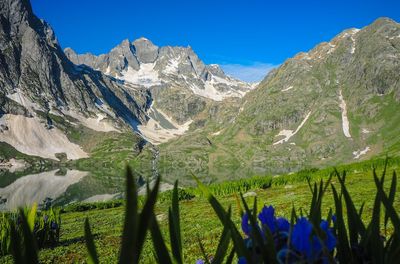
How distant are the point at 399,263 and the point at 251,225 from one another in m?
0.55

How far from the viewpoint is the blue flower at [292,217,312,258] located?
1287 millimetres

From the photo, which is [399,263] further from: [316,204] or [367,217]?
[367,217]

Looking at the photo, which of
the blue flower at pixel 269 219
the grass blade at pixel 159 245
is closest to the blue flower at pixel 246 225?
the blue flower at pixel 269 219

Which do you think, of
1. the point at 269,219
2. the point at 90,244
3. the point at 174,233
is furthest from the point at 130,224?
the point at 174,233

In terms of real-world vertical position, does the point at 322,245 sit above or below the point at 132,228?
below

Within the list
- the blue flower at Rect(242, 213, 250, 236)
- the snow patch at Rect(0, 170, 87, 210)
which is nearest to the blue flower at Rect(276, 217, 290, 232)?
the blue flower at Rect(242, 213, 250, 236)

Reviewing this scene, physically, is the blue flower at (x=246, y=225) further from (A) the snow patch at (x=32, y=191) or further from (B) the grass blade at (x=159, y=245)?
(A) the snow patch at (x=32, y=191)

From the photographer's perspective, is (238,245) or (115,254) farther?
(115,254)

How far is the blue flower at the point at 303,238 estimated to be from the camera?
1287 mm

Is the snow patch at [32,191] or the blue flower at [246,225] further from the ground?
the snow patch at [32,191]

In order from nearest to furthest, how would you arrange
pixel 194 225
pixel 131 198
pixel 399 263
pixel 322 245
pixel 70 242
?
pixel 131 198 < pixel 322 245 < pixel 399 263 < pixel 70 242 < pixel 194 225

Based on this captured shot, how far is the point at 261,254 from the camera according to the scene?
5.06 feet

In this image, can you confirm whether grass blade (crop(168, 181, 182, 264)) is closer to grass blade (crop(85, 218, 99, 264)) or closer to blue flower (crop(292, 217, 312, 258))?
grass blade (crop(85, 218, 99, 264))

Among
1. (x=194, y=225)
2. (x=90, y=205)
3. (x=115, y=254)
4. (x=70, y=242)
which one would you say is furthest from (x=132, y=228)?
(x=90, y=205)
